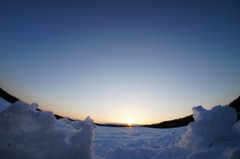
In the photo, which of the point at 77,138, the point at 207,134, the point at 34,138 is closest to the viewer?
the point at 34,138

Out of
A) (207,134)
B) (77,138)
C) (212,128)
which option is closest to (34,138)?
(77,138)

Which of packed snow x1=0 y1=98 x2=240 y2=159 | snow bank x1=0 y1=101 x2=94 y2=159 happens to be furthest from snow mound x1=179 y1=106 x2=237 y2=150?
snow bank x1=0 y1=101 x2=94 y2=159

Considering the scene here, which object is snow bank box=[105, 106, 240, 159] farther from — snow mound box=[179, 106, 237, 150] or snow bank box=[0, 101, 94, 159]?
snow bank box=[0, 101, 94, 159]

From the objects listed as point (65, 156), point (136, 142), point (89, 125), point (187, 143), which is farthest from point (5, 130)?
point (136, 142)

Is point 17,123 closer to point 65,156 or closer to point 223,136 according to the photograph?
point 65,156

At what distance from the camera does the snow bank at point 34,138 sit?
232 cm

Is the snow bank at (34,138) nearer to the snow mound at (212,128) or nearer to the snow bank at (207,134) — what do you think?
the snow bank at (207,134)

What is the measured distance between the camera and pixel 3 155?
226cm

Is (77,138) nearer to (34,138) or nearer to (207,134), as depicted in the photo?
(34,138)

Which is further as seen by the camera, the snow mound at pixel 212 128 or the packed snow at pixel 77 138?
the snow mound at pixel 212 128

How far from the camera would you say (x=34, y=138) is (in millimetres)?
2527

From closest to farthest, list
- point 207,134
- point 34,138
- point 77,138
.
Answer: point 34,138 < point 77,138 < point 207,134

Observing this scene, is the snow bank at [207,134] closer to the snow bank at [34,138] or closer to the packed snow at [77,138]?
the packed snow at [77,138]

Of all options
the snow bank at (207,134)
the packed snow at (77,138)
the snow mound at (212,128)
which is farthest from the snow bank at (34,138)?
the snow mound at (212,128)
